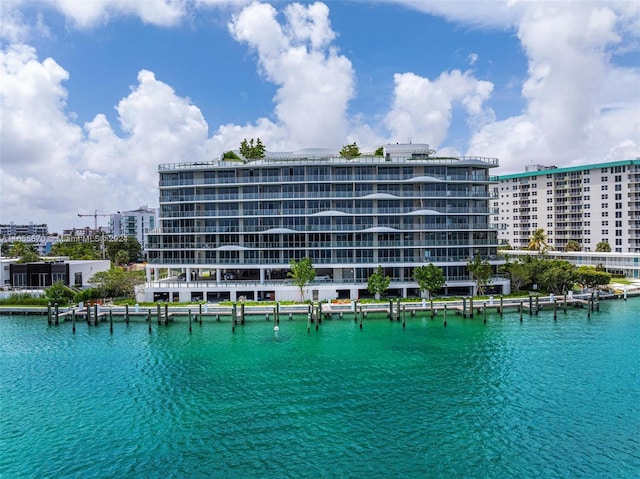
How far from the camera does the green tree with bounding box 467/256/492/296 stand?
6519 cm

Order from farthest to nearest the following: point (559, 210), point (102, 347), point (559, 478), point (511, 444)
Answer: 1. point (559, 210)
2. point (102, 347)
3. point (511, 444)
4. point (559, 478)

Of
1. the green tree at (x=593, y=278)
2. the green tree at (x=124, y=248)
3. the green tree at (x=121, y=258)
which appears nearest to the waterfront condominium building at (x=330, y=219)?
the green tree at (x=593, y=278)

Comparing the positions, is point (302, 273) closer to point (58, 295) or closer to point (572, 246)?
point (58, 295)

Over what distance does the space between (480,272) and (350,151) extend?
29.2 metres

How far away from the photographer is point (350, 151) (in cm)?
7612

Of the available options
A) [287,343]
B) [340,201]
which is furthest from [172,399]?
[340,201]

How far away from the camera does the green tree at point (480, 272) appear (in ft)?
214

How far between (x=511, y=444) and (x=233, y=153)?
64043 millimetres

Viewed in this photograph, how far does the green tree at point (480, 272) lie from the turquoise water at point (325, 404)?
15.6 metres

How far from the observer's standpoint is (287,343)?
4653 centimetres

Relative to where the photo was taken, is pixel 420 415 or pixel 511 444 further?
pixel 420 415

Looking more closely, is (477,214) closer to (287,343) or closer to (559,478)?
(287,343)

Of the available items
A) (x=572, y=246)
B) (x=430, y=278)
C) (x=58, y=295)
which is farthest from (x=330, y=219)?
(x=572, y=246)

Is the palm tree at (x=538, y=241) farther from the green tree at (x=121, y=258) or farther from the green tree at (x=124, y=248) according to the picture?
the green tree at (x=124, y=248)
